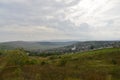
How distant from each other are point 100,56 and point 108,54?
434 cm

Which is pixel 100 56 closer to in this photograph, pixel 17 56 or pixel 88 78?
pixel 17 56

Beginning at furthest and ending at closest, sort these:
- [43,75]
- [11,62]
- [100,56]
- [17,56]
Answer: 1. [100,56]
2. [17,56]
3. [11,62]
4. [43,75]

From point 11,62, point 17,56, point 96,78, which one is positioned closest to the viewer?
point 96,78

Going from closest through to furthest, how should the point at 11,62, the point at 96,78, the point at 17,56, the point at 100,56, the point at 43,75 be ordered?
the point at 96,78 < the point at 43,75 < the point at 11,62 < the point at 17,56 < the point at 100,56

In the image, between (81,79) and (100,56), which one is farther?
(100,56)

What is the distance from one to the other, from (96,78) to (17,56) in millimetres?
33676

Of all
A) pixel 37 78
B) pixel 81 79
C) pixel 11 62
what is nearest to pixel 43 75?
pixel 37 78

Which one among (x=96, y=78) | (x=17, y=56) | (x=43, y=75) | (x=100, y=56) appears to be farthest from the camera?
(x=100, y=56)

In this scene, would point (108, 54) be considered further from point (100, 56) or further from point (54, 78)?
point (54, 78)

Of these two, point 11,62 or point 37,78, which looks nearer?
point 37,78

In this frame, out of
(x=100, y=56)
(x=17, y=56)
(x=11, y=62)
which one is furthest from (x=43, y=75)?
(x=100, y=56)

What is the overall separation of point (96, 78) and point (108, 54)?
337 ft

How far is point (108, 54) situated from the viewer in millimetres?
124812

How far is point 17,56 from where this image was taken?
182 ft
